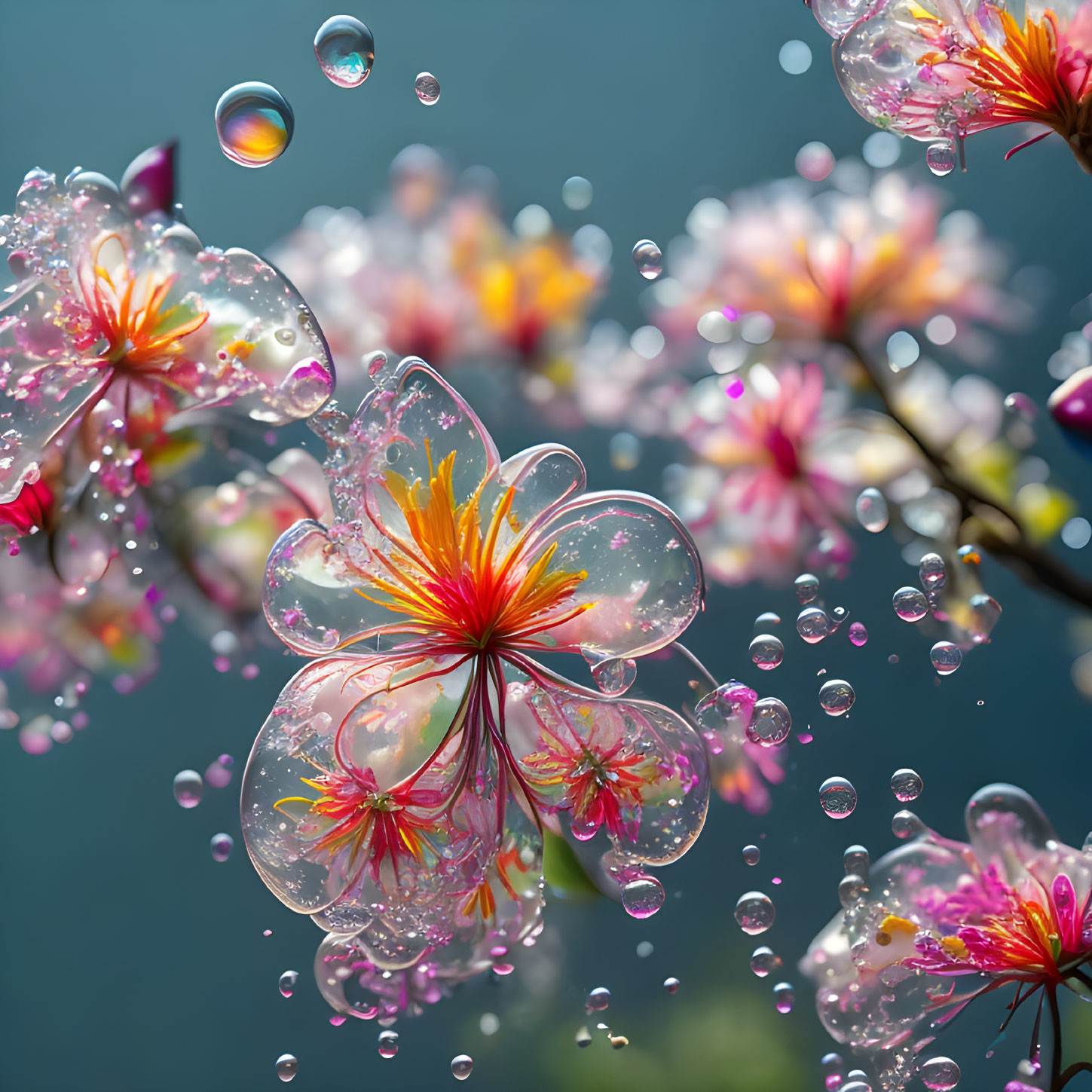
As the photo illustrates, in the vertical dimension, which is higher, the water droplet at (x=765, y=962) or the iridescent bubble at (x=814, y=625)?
the iridescent bubble at (x=814, y=625)

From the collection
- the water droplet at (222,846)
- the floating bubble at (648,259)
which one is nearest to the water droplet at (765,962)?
the water droplet at (222,846)

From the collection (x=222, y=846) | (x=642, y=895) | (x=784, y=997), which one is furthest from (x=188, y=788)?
(x=784, y=997)

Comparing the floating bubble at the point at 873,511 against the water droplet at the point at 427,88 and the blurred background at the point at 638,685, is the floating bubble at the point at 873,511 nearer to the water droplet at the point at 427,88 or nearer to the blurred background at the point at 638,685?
the blurred background at the point at 638,685

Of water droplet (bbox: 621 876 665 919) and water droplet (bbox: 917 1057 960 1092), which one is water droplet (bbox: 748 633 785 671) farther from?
water droplet (bbox: 917 1057 960 1092)

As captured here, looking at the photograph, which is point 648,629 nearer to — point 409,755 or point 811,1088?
point 409,755

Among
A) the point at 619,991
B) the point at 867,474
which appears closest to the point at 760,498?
the point at 867,474

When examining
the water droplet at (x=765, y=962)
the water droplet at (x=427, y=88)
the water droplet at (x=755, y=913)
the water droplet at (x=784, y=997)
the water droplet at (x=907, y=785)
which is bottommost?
the water droplet at (x=784, y=997)
